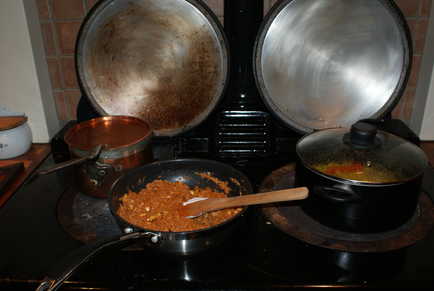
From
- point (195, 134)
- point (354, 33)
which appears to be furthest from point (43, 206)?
point (354, 33)

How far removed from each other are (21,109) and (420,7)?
118 cm

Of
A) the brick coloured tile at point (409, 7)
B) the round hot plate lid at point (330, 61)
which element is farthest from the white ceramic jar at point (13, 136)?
the brick coloured tile at point (409, 7)

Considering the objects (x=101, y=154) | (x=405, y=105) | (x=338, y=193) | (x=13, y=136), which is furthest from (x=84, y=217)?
(x=405, y=105)

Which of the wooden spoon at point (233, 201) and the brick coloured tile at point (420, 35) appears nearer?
the wooden spoon at point (233, 201)

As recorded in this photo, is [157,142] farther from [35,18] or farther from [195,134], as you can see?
[35,18]

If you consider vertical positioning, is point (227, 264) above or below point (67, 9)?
below

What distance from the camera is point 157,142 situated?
3.74 ft

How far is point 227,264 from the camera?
74cm

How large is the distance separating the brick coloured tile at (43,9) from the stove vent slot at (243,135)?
566 mm

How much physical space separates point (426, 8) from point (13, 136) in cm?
119

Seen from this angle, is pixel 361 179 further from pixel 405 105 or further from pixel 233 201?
pixel 405 105

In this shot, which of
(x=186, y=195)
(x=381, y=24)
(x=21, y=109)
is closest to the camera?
(x=186, y=195)

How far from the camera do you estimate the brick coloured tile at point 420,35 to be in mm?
1154

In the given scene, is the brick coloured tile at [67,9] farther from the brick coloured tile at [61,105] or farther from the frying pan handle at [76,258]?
the frying pan handle at [76,258]
